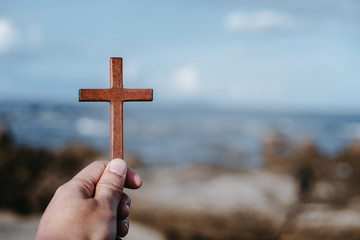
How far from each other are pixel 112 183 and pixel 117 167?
11 cm

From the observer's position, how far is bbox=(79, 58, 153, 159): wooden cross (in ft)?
8.23

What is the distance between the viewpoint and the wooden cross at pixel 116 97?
2510 millimetres

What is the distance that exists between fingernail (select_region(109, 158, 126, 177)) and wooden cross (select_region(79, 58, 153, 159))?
0.39 feet

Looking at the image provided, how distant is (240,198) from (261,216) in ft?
2.48

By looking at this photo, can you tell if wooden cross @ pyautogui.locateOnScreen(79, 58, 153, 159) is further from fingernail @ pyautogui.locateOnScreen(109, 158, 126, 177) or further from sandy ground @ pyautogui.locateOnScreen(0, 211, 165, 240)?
sandy ground @ pyautogui.locateOnScreen(0, 211, 165, 240)

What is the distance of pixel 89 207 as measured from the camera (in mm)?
2076

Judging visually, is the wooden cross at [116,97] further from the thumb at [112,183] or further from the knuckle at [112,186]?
the knuckle at [112,186]

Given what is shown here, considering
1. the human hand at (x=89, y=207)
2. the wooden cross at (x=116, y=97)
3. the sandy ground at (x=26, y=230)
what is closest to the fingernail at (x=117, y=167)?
the human hand at (x=89, y=207)

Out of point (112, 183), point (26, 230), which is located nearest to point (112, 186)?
point (112, 183)

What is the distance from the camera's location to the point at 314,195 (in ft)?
34.6

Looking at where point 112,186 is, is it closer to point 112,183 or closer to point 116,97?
point 112,183

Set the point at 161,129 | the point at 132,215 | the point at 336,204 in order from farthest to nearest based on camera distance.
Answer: the point at 161,129 < the point at 336,204 < the point at 132,215

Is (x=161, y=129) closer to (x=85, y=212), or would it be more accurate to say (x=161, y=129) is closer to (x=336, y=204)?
(x=336, y=204)

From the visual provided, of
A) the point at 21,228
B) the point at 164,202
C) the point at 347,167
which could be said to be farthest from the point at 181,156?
the point at 21,228
